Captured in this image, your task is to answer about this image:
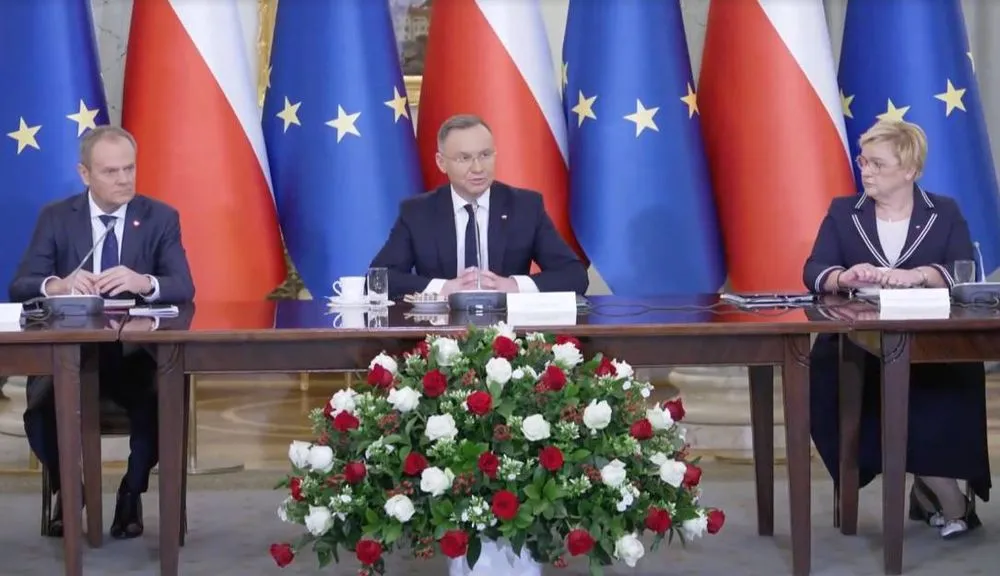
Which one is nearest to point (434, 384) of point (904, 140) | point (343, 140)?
point (904, 140)

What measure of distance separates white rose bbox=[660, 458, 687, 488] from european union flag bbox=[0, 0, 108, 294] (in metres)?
2.70

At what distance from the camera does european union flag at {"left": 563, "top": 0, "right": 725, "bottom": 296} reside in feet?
16.8

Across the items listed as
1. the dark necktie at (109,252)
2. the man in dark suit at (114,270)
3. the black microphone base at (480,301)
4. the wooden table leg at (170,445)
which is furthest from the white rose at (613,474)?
the dark necktie at (109,252)

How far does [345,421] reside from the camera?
2998 mm

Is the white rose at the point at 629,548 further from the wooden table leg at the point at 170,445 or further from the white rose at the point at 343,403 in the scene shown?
the wooden table leg at the point at 170,445

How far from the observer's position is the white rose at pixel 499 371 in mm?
2943

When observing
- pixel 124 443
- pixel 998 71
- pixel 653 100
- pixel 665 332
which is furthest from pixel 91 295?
pixel 998 71

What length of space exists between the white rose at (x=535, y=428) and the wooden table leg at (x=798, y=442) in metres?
0.72

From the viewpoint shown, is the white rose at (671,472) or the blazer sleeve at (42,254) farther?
the blazer sleeve at (42,254)

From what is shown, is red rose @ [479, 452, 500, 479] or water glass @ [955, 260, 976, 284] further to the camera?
water glass @ [955, 260, 976, 284]

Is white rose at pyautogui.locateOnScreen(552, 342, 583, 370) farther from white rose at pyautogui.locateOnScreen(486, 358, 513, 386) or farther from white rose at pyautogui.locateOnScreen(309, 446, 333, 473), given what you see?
white rose at pyautogui.locateOnScreen(309, 446, 333, 473)

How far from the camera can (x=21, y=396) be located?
562cm

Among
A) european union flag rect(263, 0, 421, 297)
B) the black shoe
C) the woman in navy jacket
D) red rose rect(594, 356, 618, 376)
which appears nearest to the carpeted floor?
the black shoe

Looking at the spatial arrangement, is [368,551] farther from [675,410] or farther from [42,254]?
[42,254]
